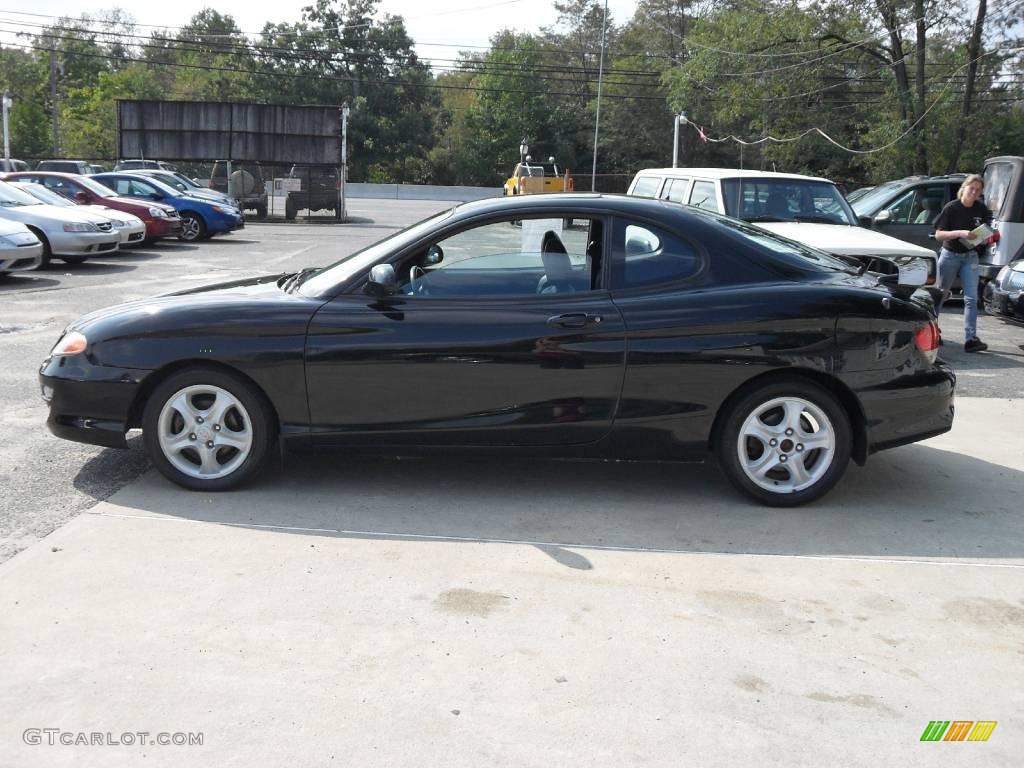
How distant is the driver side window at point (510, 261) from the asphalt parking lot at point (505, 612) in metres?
1.07

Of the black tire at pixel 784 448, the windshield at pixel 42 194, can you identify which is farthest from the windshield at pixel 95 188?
the black tire at pixel 784 448

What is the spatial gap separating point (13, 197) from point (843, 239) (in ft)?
42.6

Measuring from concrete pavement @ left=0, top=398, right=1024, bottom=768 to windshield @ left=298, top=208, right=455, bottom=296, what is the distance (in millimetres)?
1037

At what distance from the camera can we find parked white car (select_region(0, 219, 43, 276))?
46.4 ft

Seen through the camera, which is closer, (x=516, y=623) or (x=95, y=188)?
(x=516, y=623)

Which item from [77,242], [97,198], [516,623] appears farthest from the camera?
[97,198]

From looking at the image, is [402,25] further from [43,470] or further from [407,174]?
[43,470]

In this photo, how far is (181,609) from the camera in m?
4.10

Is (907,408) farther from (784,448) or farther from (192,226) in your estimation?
(192,226)

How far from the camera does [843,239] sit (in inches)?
406

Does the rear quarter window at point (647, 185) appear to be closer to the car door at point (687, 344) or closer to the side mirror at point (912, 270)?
the side mirror at point (912, 270)

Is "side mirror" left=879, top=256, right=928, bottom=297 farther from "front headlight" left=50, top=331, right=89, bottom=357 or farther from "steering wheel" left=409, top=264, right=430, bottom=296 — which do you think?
"front headlight" left=50, top=331, right=89, bottom=357

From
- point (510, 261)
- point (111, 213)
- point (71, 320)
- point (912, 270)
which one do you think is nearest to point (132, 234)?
point (111, 213)

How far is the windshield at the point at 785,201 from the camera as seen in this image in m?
11.1
